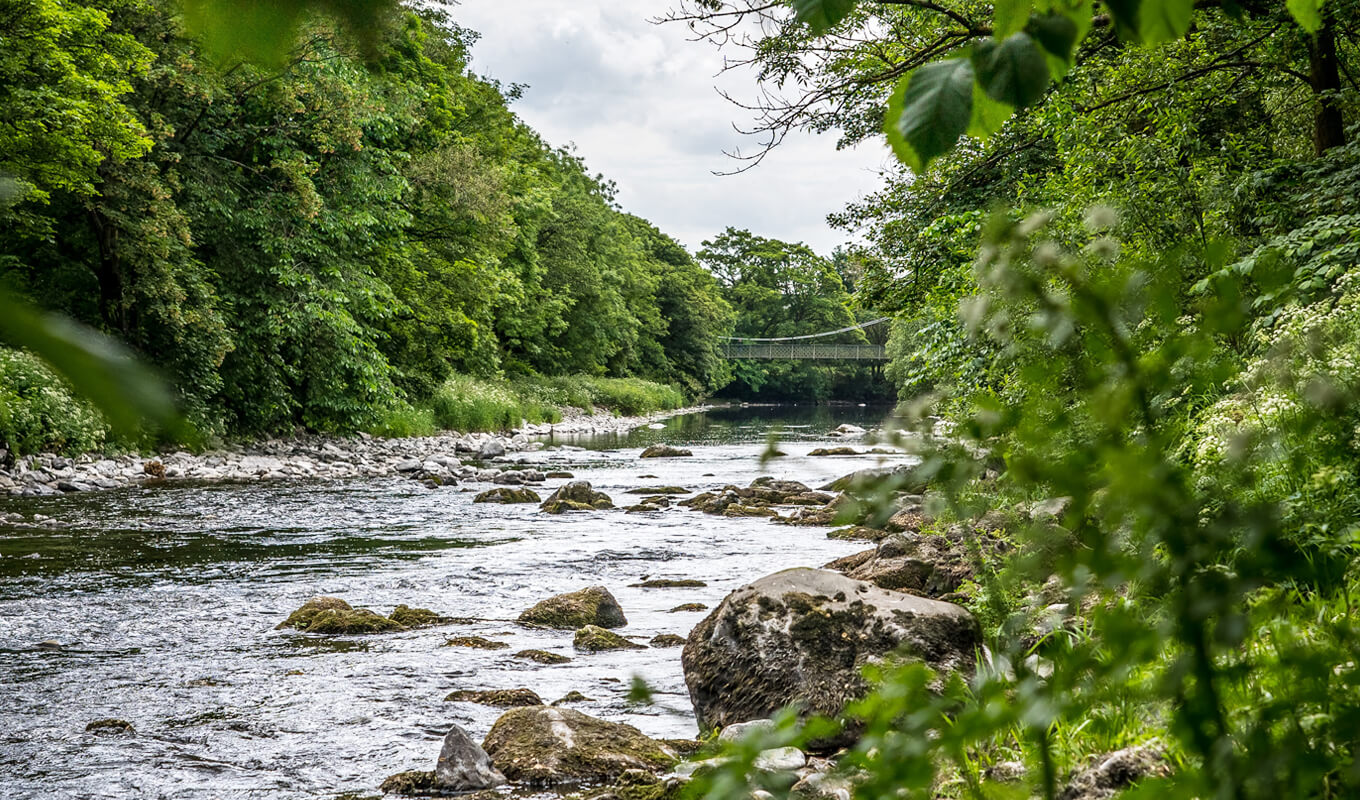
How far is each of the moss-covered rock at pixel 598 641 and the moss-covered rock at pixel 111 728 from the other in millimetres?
2756

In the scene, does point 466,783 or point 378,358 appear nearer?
point 466,783

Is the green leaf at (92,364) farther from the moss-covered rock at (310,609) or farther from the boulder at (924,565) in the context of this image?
the moss-covered rock at (310,609)

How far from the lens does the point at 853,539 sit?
11414 millimetres

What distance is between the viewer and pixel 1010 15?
3.48 ft

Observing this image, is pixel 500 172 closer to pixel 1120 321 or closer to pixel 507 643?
pixel 507 643

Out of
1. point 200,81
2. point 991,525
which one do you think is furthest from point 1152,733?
point 200,81

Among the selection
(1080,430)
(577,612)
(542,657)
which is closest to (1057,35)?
(1080,430)

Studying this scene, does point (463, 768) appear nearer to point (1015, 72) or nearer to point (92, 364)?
point (1015, 72)

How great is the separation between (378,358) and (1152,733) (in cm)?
2027

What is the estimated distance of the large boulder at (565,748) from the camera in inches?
170

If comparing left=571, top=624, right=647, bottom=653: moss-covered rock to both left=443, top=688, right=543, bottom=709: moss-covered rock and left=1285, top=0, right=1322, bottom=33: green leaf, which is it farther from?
left=1285, top=0, right=1322, bottom=33: green leaf

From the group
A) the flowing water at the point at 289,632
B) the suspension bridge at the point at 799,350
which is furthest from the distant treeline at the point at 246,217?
the suspension bridge at the point at 799,350

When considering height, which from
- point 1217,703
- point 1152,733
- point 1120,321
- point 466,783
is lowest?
point 466,783

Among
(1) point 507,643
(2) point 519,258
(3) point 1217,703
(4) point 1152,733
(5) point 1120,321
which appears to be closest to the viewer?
(3) point 1217,703
